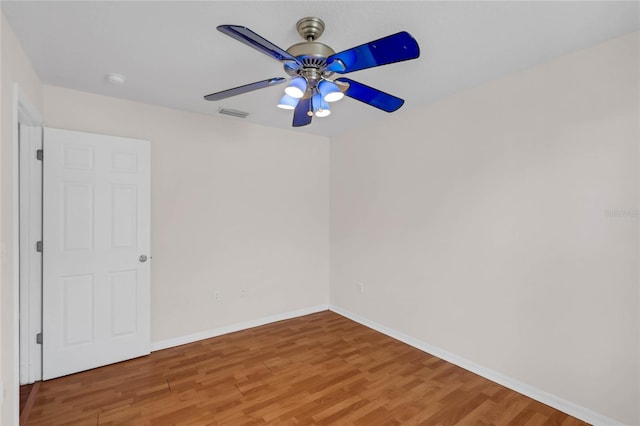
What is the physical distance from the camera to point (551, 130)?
2.24 meters

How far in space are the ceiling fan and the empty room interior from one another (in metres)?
0.01

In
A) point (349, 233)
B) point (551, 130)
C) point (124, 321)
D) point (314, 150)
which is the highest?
point (314, 150)

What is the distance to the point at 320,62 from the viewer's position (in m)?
1.64

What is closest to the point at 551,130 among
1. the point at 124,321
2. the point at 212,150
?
the point at 212,150

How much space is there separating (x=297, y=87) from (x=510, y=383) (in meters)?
2.76

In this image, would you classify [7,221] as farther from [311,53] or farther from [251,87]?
[311,53]

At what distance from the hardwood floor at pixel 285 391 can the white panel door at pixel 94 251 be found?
0.75ft

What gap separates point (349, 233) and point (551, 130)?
2426 millimetres

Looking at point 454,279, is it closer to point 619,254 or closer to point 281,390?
point 619,254

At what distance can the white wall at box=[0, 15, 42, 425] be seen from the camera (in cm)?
164

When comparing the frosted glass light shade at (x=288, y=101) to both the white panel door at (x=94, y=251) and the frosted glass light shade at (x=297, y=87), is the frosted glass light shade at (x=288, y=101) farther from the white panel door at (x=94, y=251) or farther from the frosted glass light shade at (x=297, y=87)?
the white panel door at (x=94, y=251)

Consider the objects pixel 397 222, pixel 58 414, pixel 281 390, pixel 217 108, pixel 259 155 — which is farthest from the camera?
pixel 259 155

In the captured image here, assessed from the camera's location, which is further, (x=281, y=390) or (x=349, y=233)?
(x=349, y=233)

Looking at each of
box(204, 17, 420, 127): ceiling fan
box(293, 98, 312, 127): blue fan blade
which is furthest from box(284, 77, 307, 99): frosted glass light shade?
box(293, 98, 312, 127): blue fan blade
